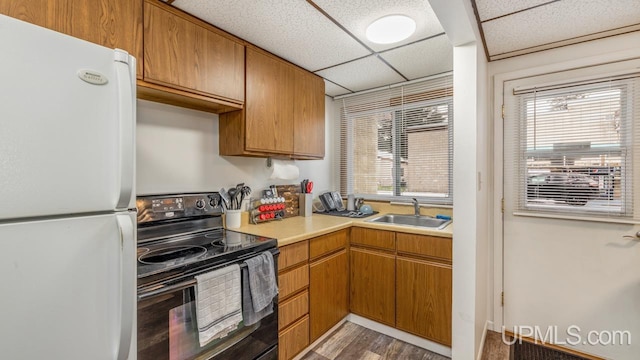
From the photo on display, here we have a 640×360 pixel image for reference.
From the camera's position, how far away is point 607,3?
1.47 m

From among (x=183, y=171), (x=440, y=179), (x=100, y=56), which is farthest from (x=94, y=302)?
(x=440, y=179)

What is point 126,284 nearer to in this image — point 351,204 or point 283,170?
point 283,170

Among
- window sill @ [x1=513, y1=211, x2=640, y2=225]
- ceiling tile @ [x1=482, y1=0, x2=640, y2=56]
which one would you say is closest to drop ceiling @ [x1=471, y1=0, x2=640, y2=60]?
ceiling tile @ [x1=482, y1=0, x2=640, y2=56]

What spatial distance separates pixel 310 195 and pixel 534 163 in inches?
72.3

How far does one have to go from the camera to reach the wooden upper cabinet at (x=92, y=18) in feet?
3.46

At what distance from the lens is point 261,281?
152 cm

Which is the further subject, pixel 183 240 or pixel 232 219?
pixel 232 219

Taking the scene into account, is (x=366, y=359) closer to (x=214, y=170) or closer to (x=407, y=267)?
(x=407, y=267)

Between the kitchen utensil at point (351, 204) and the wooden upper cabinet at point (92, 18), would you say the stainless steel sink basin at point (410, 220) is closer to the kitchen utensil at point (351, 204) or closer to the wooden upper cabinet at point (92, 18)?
the kitchen utensil at point (351, 204)

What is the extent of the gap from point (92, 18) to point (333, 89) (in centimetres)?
209

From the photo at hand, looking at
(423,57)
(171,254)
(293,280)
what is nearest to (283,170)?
(293,280)

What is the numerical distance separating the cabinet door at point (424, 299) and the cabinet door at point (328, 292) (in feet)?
1.45

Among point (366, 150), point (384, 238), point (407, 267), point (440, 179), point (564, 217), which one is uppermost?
point (366, 150)

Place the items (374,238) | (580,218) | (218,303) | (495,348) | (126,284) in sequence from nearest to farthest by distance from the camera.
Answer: (126,284) → (218,303) → (580,218) → (495,348) → (374,238)
